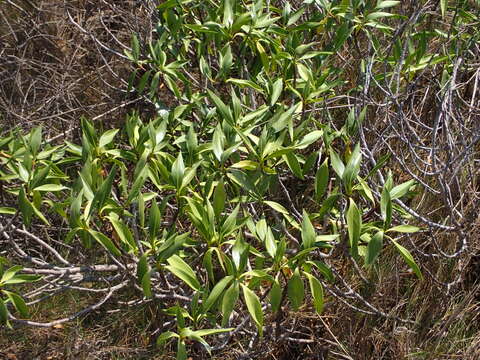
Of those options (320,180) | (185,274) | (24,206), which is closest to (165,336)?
(185,274)

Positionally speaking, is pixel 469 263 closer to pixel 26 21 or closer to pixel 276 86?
pixel 276 86

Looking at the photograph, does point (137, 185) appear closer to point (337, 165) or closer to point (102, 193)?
point (102, 193)

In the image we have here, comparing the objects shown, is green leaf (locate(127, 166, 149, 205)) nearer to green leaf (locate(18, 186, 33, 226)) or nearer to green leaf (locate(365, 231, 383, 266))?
green leaf (locate(18, 186, 33, 226))

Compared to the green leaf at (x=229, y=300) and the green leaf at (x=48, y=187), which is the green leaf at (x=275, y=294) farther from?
the green leaf at (x=48, y=187)

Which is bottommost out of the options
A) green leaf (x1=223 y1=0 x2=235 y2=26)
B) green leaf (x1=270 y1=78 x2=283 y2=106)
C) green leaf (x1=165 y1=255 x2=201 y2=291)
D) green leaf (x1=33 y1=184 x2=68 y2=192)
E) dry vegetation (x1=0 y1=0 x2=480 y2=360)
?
dry vegetation (x1=0 y1=0 x2=480 y2=360)

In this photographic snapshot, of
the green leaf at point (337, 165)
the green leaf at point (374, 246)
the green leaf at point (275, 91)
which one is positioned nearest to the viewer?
the green leaf at point (374, 246)

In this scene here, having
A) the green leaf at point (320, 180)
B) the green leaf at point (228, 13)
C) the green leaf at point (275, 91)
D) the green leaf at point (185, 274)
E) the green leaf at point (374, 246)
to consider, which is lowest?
the green leaf at point (185, 274)

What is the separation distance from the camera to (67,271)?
2031mm

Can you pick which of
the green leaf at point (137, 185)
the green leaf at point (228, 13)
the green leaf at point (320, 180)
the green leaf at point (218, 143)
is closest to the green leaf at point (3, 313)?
the green leaf at point (137, 185)

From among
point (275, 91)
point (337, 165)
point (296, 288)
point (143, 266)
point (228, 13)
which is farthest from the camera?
point (228, 13)

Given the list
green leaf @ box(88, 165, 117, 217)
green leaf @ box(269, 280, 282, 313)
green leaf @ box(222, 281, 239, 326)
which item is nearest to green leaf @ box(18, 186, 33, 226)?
green leaf @ box(88, 165, 117, 217)

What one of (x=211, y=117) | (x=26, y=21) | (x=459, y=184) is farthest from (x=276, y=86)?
(x=26, y=21)

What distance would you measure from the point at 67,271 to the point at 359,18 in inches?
60.4

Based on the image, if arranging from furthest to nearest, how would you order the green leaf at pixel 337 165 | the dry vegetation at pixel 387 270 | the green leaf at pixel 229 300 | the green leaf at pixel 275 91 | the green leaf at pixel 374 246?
the dry vegetation at pixel 387 270
the green leaf at pixel 275 91
the green leaf at pixel 337 165
the green leaf at pixel 374 246
the green leaf at pixel 229 300
